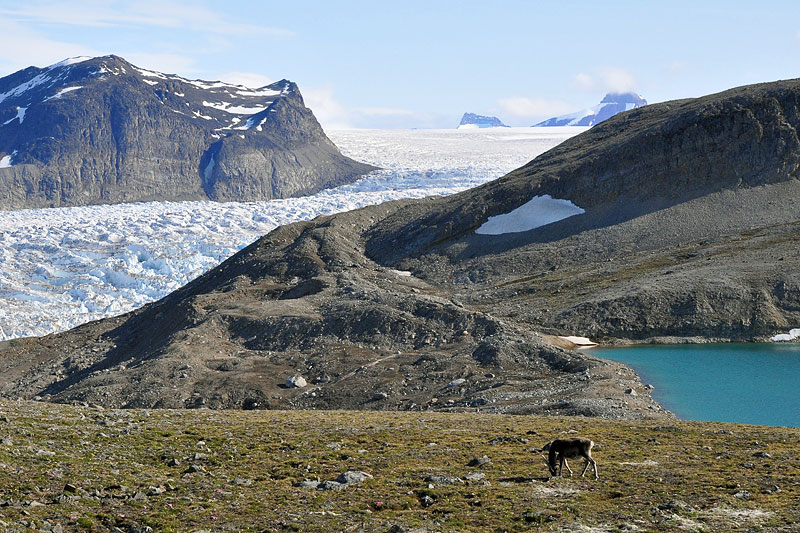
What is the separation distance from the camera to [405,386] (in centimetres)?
4912

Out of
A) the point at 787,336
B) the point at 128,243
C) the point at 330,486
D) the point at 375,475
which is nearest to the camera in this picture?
the point at 330,486

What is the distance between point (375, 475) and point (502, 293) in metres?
57.3

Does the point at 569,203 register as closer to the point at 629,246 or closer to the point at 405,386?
the point at 629,246

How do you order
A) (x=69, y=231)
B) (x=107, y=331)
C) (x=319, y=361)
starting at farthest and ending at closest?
(x=69, y=231) → (x=107, y=331) → (x=319, y=361)

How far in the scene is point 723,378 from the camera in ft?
170

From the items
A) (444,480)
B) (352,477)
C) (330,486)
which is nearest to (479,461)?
(444,480)

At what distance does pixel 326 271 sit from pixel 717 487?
64791 mm

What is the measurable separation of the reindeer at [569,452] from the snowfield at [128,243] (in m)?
93.5

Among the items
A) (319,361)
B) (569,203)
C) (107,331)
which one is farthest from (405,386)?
(569,203)

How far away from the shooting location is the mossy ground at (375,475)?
60.4 ft

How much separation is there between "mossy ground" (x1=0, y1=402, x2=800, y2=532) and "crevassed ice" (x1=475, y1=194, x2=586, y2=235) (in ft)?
212

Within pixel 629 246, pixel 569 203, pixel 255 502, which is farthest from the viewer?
pixel 569 203

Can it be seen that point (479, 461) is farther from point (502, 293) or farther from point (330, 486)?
point (502, 293)

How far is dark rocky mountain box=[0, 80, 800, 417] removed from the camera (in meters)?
50.4
